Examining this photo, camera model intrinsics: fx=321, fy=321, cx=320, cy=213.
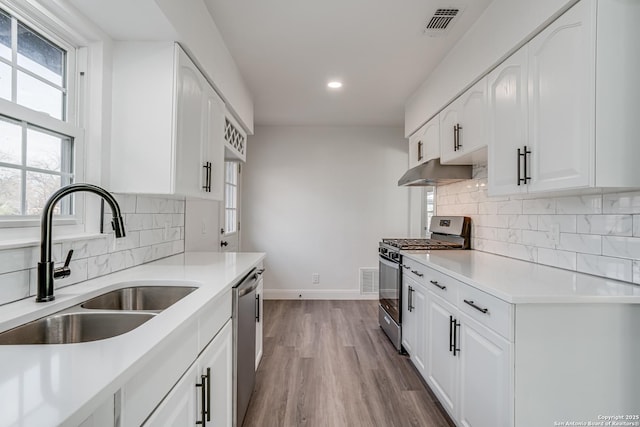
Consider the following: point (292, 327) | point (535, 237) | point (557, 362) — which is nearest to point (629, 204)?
point (535, 237)

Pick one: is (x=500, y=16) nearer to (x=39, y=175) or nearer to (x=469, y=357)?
(x=469, y=357)

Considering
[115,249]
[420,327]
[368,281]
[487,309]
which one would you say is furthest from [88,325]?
[368,281]

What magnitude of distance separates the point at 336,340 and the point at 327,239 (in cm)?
174

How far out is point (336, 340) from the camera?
10.4 ft

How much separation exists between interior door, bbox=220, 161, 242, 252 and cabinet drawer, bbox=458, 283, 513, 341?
2.68 m

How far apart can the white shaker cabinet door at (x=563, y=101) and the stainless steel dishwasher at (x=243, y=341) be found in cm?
165

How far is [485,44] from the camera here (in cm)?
205

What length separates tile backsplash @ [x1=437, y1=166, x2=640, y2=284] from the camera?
1.49 m

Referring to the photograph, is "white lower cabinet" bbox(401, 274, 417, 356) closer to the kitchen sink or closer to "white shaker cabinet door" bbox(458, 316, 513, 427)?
"white shaker cabinet door" bbox(458, 316, 513, 427)

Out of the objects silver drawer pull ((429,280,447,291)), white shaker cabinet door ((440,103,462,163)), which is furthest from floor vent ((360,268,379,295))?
silver drawer pull ((429,280,447,291))

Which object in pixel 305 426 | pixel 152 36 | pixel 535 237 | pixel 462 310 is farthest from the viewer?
pixel 535 237

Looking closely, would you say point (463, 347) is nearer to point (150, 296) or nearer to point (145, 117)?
point (150, 296)

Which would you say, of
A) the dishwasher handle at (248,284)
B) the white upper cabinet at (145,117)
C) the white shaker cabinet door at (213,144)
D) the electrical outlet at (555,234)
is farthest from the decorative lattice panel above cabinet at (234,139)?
the electrical outlet at (555,234)

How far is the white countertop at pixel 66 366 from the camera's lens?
20.5 inches
